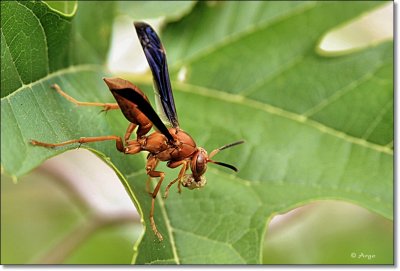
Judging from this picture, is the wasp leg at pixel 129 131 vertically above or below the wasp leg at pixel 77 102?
below

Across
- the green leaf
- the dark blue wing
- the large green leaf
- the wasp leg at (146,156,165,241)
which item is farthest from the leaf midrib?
the wasp leg at (146,156,165,241)

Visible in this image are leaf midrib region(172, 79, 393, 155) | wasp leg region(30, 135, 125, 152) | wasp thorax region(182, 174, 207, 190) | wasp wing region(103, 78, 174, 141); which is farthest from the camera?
leaf midrib region(172, 79, 393, 155)

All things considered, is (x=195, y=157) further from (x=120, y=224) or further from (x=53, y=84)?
(x=120, y=224)

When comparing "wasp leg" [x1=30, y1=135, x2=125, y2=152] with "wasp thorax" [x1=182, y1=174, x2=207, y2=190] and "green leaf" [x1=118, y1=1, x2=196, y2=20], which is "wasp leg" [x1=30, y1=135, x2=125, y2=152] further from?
"green leaf" [x1=118, y1=1, x2=196, y2=20]

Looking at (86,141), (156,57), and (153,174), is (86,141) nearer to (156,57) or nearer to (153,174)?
(153,174)

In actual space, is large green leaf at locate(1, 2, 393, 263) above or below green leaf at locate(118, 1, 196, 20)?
below

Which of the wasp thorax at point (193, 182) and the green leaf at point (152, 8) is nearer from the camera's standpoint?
the wasp thorax at point (193, 182)

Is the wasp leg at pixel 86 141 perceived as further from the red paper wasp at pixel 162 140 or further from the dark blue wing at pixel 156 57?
the dark blue wing at pixel 156 57

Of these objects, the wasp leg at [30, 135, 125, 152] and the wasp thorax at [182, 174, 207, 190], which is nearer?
the wasp leg at [30, 135, 125, 152]

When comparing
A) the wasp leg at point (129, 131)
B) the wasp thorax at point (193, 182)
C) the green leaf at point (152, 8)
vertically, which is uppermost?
the green leaf at point (152, 8)

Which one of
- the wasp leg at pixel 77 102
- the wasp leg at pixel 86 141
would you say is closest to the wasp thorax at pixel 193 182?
the wasp leg at pixel 86 141
